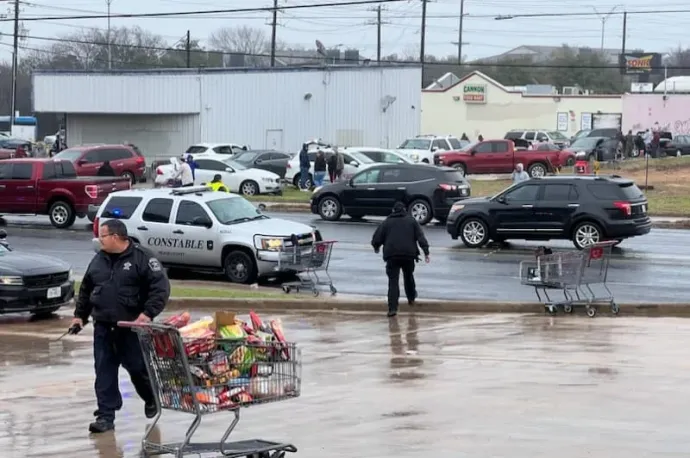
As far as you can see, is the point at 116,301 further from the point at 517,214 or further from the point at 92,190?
the point at 92,190

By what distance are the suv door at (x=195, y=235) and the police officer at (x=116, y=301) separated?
11769 mm

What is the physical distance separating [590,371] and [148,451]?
5.08 m

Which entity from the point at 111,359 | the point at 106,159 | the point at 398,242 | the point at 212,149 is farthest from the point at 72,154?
the point at 111,359

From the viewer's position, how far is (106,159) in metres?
45.9

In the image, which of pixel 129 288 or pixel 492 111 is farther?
pixel 492 111

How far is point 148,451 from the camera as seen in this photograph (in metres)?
8.30

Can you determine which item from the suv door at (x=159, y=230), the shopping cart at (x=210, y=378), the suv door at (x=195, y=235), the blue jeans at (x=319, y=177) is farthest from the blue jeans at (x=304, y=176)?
the shopping cart at (x=210, y=378)

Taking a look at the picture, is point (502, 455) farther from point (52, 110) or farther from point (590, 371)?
point (52, 110)

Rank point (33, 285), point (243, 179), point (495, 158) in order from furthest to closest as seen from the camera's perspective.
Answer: point (495, 158) → point (243, 179) → point (33, 285)

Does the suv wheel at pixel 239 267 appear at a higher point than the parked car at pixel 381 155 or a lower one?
lower

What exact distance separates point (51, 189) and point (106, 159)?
48.0 feet

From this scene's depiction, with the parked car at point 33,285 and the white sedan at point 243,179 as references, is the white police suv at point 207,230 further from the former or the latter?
the white sedan at point 243,179

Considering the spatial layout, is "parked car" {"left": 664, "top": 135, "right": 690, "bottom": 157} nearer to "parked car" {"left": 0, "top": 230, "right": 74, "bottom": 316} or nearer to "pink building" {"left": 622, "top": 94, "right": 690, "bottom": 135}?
"pink building" {"left": 622, "top": 94, "right": 690, "bottom": 135}

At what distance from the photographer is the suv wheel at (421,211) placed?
31.5 meters
